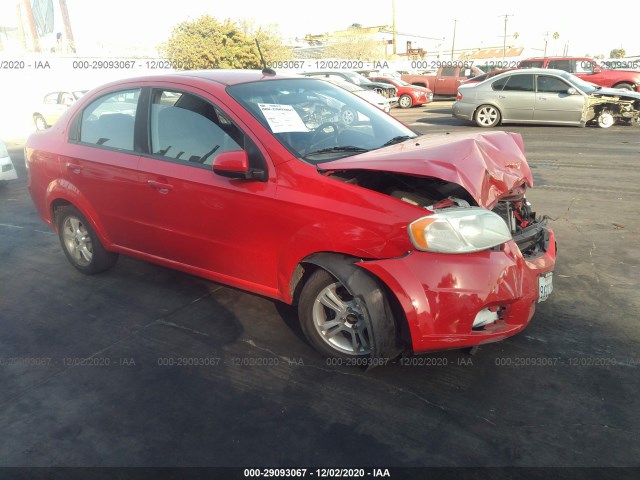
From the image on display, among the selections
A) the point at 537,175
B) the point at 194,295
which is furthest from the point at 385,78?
the point at 194,295

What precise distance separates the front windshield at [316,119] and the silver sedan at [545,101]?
33.3 feet

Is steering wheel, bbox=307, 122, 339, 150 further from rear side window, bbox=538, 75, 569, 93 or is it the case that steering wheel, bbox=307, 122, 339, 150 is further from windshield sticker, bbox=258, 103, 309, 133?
rear side window, bbox=538, 75, 569, 93

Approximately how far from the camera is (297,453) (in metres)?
2.55

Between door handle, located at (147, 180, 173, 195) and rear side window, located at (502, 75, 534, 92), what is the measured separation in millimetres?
11683

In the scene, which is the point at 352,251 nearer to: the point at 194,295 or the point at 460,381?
the point at 460,381

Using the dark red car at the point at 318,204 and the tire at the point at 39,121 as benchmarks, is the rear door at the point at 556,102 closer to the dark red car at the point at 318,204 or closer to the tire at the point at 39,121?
the dark red car at the point at 318,204

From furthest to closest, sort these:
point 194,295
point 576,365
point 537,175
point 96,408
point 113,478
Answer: point 537,175, point 194,295, point 576,365, point 96,408, point 113,478

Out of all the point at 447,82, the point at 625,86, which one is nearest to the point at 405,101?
the point at 447,82

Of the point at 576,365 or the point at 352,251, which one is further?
the point at 576,365

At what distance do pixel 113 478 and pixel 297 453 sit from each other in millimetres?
866

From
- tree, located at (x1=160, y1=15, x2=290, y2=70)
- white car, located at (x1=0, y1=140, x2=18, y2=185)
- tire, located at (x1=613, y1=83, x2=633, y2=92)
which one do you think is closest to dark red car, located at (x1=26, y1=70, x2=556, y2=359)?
white car, located at (x1=0, y1=140, x2=18, y2=185)

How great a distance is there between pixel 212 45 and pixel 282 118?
71.5ft

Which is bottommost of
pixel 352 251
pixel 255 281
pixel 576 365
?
pixel 576 365

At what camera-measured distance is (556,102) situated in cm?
1277
